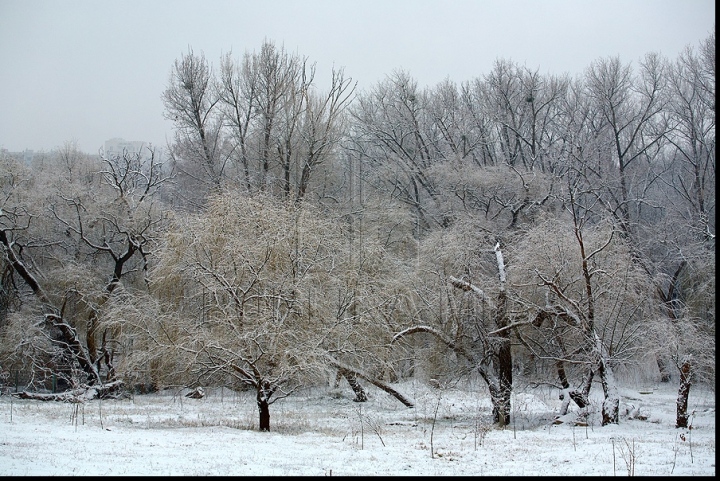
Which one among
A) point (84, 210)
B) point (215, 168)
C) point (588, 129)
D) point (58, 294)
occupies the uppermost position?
point (588, 129)

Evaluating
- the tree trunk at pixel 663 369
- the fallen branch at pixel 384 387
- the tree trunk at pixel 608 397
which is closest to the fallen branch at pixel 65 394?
the fallen branch at pixel 384 387

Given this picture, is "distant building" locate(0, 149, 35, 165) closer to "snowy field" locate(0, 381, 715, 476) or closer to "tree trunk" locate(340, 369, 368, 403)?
"snowy field" locate(0, 381, 715, 476)

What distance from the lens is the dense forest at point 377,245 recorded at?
13.7m

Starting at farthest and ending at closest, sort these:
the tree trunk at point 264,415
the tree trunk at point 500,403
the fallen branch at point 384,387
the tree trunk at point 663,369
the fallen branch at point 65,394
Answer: the fallen branch at point 65,394 < the fallen branch at point 384,387 < the tree trunk at point 663,369 < the tree trunk at point 500,403 < the tree trunk at point 264,415

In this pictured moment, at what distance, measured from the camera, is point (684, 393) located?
1281 centimetres

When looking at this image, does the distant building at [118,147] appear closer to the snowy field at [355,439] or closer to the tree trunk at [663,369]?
the snowy field at [355,439]

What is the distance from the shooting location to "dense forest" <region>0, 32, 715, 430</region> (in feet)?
44.8

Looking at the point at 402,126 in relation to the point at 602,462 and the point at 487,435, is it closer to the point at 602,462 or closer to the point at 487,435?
the point at 487,435

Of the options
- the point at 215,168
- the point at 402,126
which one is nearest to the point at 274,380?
the point at 215,168

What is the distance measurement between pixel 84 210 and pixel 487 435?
17.2 m

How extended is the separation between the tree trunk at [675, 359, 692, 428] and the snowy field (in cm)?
26

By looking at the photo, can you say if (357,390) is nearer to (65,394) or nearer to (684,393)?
(65,394)

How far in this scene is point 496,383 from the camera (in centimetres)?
1516

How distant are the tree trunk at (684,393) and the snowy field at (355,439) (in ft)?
0.85
